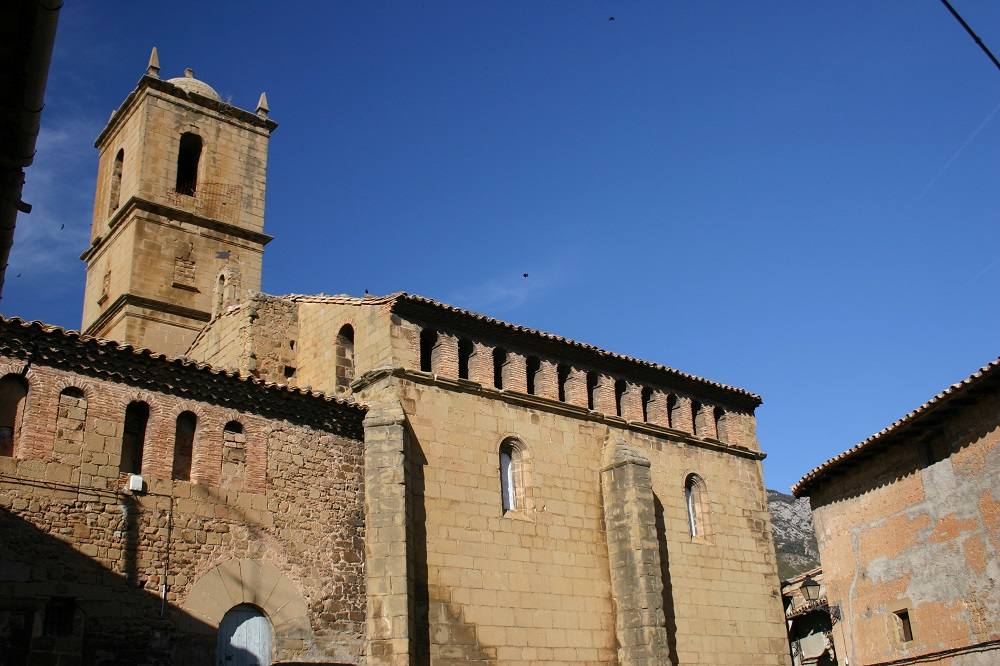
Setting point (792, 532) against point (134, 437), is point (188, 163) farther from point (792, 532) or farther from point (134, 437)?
point (792, 532)

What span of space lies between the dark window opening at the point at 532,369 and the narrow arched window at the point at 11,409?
10.1m

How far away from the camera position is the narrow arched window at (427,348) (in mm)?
19531

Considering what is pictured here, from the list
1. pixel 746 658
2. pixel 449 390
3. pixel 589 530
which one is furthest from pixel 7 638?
pixel 746 658

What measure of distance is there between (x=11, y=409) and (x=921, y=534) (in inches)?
658

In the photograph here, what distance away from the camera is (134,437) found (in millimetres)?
15141

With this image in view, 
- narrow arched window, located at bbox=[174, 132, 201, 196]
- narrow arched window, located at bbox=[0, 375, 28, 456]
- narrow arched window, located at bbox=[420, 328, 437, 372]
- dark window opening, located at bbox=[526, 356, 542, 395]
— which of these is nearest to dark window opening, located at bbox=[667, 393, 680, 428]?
dark window opening, located at bbox=[526, 356, 542, 395]

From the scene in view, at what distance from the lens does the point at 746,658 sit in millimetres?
22391

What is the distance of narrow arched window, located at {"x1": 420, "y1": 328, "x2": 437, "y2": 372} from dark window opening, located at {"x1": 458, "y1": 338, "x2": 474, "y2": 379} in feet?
2.02

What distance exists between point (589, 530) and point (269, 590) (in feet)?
24.2

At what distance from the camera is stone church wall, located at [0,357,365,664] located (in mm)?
13375

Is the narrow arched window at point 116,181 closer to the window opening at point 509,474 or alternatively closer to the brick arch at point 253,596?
the window opening at point 509,474

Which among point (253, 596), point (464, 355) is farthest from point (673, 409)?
point (253, 596)

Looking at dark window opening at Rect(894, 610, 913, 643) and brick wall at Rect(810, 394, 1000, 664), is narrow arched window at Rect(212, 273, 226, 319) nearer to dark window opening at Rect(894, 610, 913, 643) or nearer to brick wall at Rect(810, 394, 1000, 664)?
brick wall at Rect(810, 394, 1000, 664)

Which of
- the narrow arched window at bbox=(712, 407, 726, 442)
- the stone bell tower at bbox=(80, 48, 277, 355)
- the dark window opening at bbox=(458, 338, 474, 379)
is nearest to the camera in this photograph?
the dark window opening at bbox=(458, 338, 474, 379)
